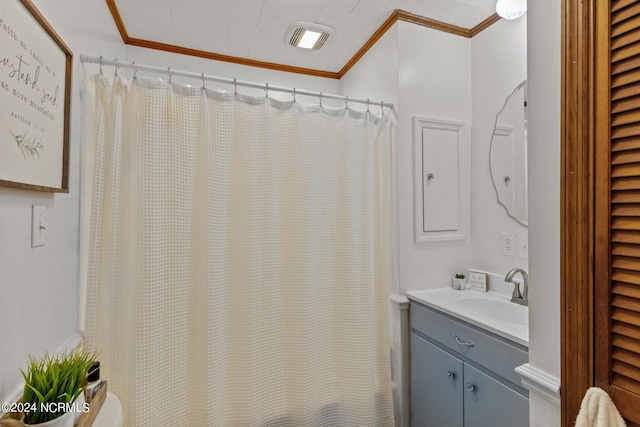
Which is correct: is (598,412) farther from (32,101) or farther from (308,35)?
(308,35)

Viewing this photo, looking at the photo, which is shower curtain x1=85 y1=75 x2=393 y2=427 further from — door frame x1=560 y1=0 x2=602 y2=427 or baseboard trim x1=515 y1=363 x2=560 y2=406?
door frame x1=560 y1=0 x2=602 y2=427

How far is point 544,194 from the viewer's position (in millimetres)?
884

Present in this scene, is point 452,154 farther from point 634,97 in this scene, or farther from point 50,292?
point 50,292

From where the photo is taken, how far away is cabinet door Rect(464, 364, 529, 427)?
1228mm

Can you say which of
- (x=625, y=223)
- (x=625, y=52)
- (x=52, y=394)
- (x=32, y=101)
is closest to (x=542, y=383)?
(x=625, y=223)

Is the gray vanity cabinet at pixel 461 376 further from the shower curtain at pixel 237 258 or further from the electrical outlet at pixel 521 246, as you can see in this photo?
the electrical outlet at pixel 521 246

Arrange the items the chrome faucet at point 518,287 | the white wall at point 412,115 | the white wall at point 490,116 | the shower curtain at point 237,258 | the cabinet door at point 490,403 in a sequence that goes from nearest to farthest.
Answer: the cabinet door at point 490,403, the shower curtain at point 237,258, the chrome faucet at point 518,287, the white wall at point 490,116, the white wall at point 412,115

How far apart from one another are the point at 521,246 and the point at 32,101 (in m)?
2.18

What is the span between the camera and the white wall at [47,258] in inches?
31.5

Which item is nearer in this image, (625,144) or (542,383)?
(625,144)

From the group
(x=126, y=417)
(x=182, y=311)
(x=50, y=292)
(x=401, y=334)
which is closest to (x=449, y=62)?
(x=401, y=334)

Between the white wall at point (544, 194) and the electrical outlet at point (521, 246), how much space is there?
0.96m

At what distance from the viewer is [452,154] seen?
79.8 inches

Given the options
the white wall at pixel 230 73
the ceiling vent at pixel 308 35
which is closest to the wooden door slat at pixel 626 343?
the ceiling vent at pixel 308 35
